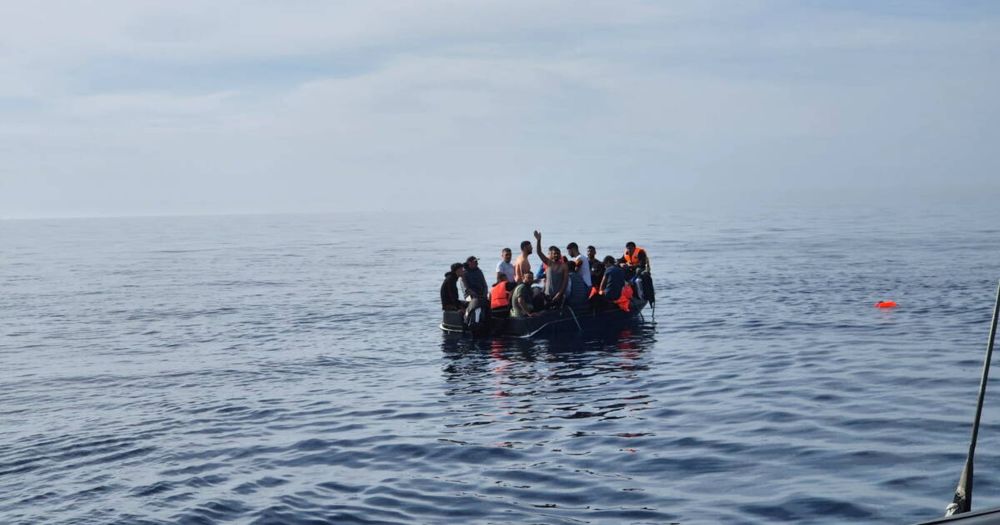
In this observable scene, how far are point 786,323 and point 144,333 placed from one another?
19922 mm

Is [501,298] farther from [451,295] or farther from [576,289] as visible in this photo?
[576,289]

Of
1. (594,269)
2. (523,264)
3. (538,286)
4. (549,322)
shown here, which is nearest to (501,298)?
(523,264)

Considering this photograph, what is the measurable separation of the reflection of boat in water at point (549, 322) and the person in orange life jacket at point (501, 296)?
0.87 feet

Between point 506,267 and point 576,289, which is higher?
point 506,267

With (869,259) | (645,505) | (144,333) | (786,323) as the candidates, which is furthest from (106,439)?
(869,259)

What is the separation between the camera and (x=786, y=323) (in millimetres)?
26938

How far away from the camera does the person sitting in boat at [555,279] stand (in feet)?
80.7

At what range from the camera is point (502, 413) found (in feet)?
54.4

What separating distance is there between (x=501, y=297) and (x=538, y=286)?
1.28 metres

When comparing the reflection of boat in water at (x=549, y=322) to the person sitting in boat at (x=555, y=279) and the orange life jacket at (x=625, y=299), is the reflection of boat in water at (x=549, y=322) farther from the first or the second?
the person sitting in boat at (x=555, y=279)

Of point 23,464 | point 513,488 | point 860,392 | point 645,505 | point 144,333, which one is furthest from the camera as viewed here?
point 144,333

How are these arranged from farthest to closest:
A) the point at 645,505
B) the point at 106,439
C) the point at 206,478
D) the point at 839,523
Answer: the point at 106,439 → the point at 206,478 → the point at 645,505 → the point at 839,523

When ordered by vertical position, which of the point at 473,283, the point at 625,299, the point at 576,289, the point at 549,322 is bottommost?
the point at 549,322

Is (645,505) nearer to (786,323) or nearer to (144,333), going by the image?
(786,323)
